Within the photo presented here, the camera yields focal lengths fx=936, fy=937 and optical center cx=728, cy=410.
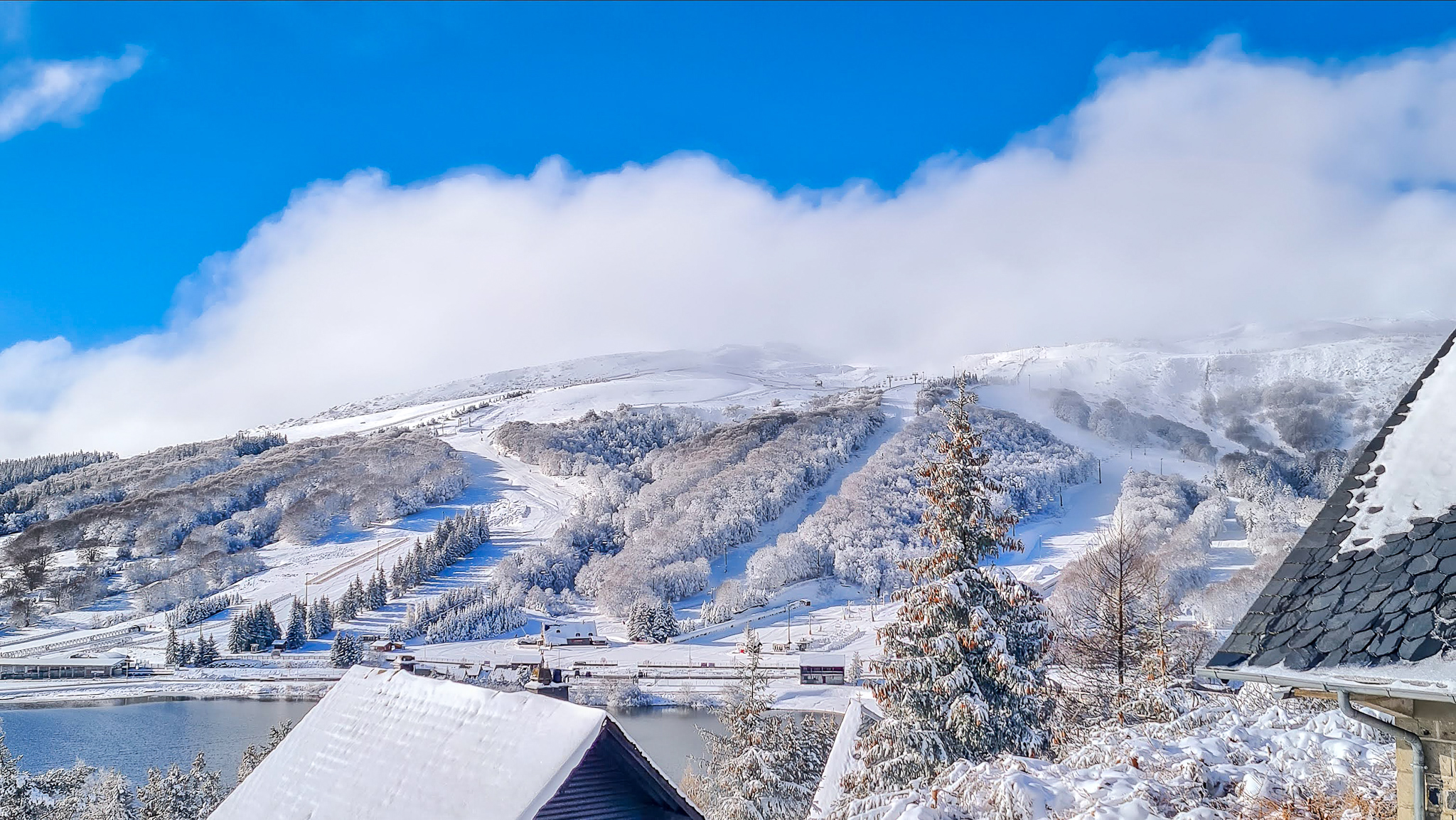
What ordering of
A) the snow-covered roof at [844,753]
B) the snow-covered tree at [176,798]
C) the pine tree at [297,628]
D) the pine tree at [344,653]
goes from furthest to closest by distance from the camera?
the pine tree at [297,628]
the pine tree at [344,653]
the snow-covered tree at [176,798]
the snow-covered roof at [844,753]

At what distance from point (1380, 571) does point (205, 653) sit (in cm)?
11552

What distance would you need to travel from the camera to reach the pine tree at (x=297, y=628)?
108062 millimetres

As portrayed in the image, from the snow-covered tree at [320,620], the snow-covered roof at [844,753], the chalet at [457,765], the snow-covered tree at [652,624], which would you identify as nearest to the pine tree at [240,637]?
the snow-covered tree at [320,620]

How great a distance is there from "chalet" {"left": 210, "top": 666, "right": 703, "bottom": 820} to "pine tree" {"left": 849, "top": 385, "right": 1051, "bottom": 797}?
6.89m

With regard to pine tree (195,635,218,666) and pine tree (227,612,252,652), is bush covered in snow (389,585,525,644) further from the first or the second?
pine tree (195,635,218,666)

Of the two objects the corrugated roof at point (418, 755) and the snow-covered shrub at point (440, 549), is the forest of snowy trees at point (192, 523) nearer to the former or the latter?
the snow-covered shrub at point (440, 549)

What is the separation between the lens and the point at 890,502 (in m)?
145

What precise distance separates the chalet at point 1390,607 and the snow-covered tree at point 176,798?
38.5 metres

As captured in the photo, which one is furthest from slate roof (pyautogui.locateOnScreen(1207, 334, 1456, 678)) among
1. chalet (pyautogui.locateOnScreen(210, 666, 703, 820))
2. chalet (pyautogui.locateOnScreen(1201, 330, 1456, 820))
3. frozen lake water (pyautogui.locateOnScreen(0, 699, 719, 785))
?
frozen lake water (pyautogui.locateOnScreen(0, 699, 719, 785))

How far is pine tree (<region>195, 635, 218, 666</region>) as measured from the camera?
328 feet

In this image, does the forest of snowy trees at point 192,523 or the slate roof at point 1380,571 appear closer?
the slate roof at point 1380,571

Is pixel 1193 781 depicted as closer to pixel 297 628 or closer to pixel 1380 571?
pixel 1380 571

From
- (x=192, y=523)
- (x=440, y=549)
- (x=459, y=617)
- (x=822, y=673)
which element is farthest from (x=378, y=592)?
(x=192, y=523)

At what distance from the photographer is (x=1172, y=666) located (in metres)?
22.9
